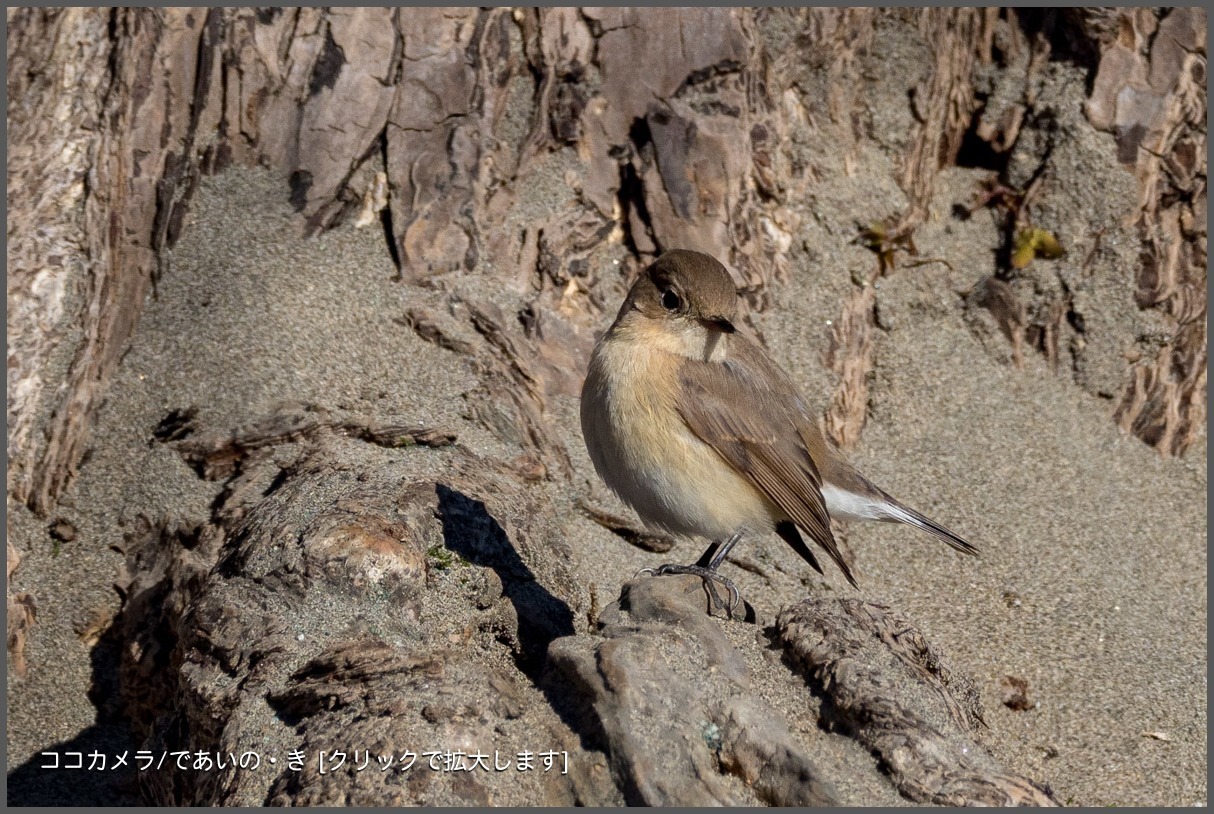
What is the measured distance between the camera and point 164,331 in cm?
596

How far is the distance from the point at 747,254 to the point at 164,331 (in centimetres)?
316

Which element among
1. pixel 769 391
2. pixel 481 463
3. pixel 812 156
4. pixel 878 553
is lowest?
pixel 878 553

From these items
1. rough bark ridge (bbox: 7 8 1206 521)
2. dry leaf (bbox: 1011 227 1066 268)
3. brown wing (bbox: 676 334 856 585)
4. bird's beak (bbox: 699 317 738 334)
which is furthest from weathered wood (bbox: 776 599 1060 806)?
dry leaf (bbox: 1011 227 1066 268)

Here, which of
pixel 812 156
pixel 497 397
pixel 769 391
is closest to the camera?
A: pixel 769 391

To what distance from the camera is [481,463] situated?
5680mm

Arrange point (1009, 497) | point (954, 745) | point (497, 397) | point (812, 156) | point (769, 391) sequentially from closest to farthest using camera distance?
point (954, 745), point (769, 391), point (497, 397), point (1009, 497), point (812, 156)

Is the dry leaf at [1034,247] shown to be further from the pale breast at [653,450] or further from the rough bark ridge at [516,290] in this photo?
the pale breast at [653,450]

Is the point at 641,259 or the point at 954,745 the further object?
the point at 641,259

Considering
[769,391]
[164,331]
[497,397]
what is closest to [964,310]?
[769,391]

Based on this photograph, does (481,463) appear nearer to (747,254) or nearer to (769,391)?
(769,391)

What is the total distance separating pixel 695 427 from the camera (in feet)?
17.1

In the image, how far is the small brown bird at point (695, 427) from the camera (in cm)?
516

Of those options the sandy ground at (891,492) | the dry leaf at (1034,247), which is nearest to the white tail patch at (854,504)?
the sandy ground at (891,492)

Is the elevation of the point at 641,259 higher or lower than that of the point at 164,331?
higher
